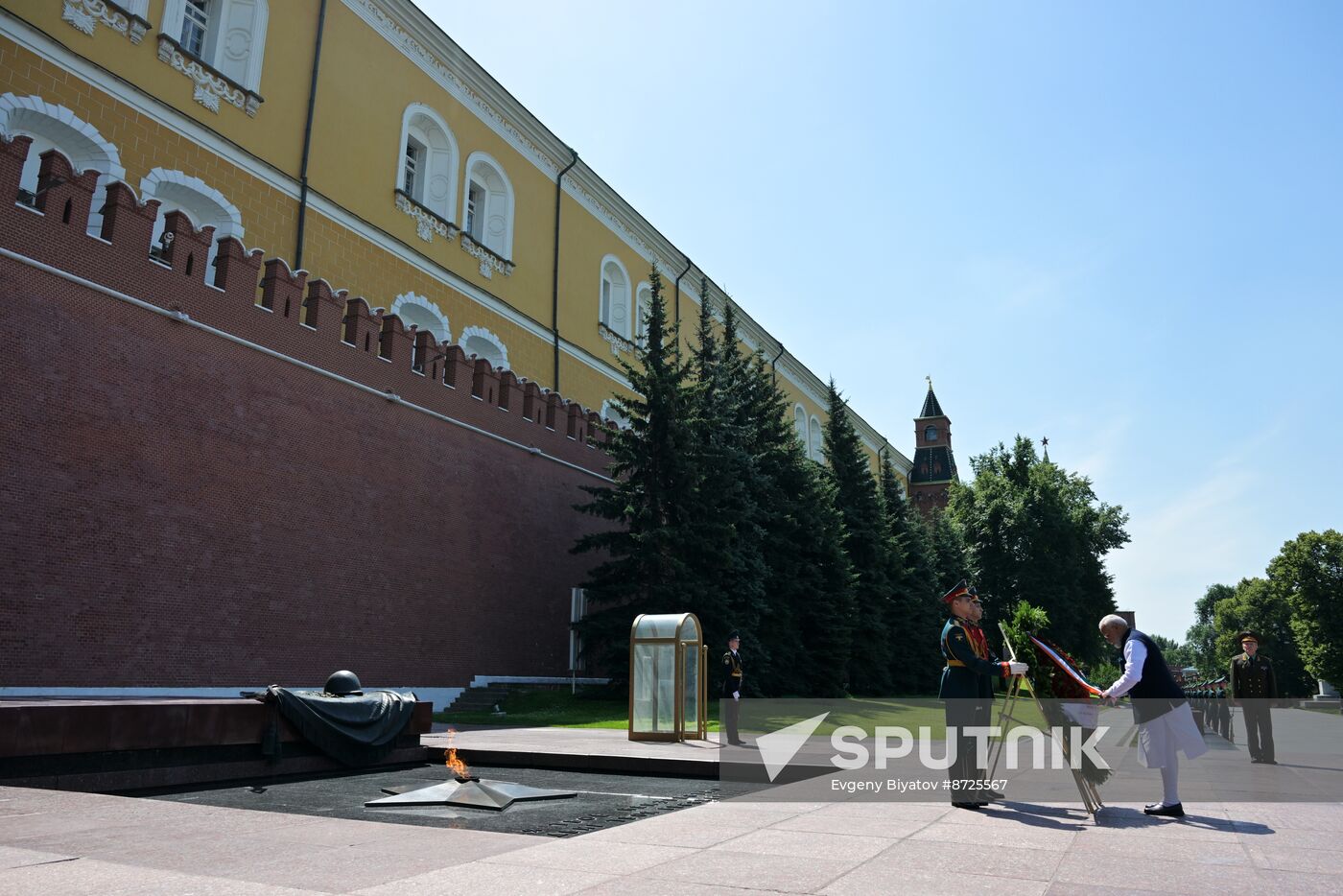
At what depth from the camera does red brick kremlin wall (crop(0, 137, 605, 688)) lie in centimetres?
1201

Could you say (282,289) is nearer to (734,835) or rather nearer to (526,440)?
(526,440)

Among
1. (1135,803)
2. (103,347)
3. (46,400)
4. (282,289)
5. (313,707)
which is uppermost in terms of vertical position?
(282,289)

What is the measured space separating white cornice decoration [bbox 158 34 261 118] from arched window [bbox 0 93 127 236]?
2.23 meters

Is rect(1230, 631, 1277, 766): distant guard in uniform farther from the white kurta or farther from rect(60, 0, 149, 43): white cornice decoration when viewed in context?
rect(60, 0, 149, 43): white cornice decoration

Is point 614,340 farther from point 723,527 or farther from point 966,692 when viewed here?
point 966,692

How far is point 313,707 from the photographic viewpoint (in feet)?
Answer: 26.7

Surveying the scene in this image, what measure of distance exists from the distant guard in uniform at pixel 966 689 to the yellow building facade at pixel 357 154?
15.7 meters

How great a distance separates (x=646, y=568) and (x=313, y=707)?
11.7 metres

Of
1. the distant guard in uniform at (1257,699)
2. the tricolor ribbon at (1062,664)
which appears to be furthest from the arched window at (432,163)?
the tricolor ribbon at (1062,664)

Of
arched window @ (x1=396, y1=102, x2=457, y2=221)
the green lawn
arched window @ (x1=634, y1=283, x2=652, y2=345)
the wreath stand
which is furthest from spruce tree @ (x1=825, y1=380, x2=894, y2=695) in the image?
the wreath stand

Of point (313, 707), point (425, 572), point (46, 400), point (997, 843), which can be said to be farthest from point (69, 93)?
point (997, 843)

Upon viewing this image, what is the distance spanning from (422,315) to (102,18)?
8.55m

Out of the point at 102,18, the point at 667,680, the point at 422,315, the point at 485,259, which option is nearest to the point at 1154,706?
the point at 667,680

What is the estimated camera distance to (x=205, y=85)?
17.3 m
